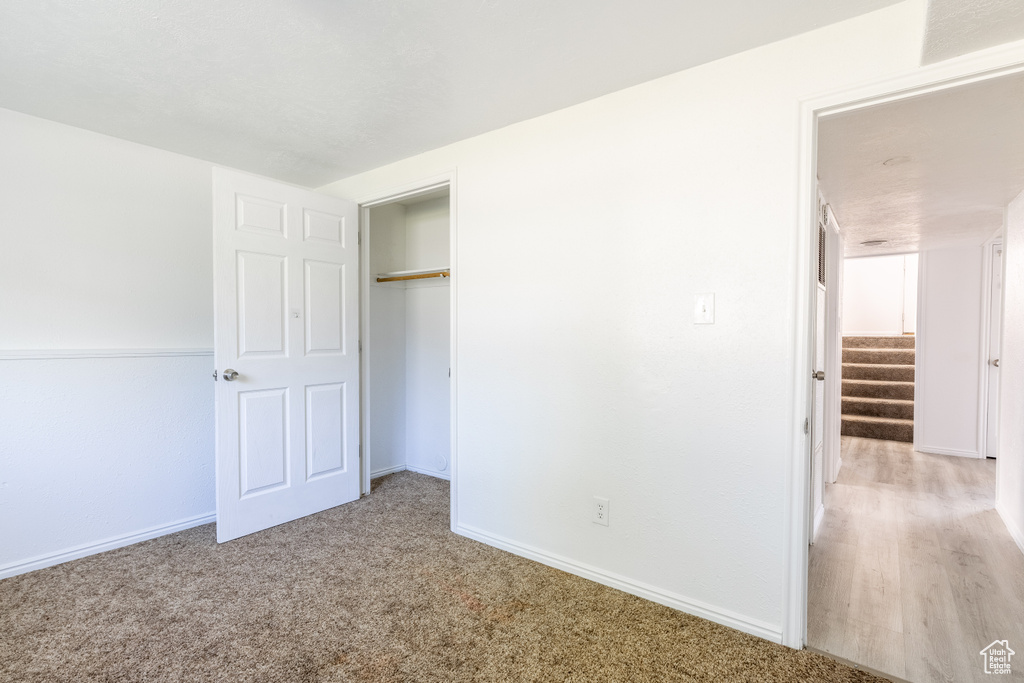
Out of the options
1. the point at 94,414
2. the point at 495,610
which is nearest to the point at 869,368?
the point at 495,610

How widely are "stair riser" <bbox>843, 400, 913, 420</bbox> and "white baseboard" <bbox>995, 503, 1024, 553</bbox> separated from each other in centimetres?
285

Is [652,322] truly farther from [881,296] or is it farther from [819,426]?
[881,296]

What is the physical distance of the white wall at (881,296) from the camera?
23.5ft

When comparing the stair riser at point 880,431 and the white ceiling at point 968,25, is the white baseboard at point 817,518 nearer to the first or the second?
the white ceiling at point 968,25

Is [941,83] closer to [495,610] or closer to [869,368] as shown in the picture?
[495,610]

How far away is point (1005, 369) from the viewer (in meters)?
3.25

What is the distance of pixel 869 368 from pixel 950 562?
470cm

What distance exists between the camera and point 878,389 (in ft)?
19.8

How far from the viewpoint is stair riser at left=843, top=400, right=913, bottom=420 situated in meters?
5.74

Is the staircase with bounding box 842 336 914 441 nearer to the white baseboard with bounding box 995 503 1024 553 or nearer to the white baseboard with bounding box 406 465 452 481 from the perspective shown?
the white baseboard with bounding box 995 503 1024 553

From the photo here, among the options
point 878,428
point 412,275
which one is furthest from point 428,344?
point 878,428

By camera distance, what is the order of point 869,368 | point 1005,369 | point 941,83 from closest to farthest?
point 941,83
point 1005,369
point 869,368

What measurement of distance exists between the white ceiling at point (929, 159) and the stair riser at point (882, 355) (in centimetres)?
304

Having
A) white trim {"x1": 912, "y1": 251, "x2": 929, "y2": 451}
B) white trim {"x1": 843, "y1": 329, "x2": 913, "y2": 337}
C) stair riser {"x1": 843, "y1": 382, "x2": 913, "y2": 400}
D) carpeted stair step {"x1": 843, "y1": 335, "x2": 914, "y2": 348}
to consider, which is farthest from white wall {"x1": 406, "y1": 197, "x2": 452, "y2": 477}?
white trim {"x1": 843, "y1": 329, "x2": 913, "y2": 337}
